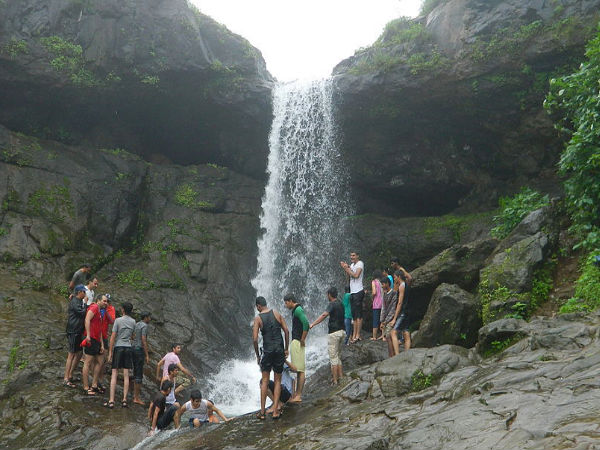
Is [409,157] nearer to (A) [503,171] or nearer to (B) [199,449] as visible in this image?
(A) [503,171]

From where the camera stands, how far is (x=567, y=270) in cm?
952

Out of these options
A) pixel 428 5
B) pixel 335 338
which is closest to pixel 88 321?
pixel 335 338

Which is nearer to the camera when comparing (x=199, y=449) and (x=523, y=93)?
(x=199, y=449)

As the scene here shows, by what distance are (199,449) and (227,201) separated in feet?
45.3

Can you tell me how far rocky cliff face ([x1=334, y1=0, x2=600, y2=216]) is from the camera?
1622cm

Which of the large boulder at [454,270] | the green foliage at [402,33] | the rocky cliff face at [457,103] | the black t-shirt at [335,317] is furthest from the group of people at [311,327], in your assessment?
the green foliage at [402,33]

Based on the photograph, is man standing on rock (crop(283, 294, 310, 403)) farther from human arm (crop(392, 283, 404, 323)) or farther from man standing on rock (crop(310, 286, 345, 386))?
human arm (crop(392, 283, 404, 323))

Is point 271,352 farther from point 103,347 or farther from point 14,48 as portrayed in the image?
point 14,48

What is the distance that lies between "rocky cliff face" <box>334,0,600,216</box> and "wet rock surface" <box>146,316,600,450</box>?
1150 cm

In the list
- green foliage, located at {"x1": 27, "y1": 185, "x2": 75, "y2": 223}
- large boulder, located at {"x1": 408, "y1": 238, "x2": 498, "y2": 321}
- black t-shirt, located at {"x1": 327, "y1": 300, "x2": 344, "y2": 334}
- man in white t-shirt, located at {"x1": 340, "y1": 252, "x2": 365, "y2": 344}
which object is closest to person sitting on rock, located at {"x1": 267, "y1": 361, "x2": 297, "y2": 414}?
black t-shirt, located at {"x1": 327, "y1": 300, "x2": 344, "y2": 334}

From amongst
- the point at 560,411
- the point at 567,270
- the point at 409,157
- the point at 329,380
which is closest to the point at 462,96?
the point at 409,157

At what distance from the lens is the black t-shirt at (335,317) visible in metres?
9.37

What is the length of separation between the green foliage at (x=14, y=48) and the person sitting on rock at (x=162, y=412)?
45.9 feet

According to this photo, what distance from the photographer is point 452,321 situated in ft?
31.6
